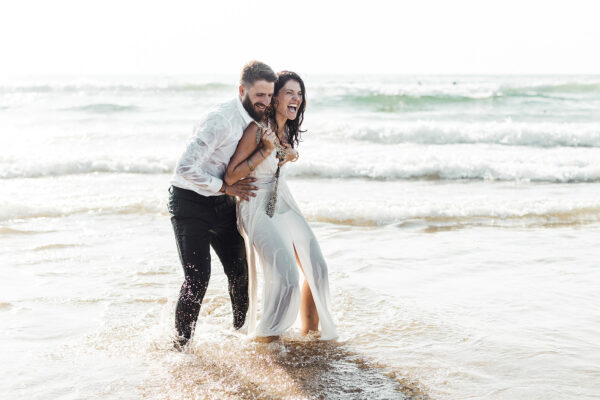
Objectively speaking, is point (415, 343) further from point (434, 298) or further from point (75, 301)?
point (75, 301)

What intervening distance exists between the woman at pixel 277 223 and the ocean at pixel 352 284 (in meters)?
0.23

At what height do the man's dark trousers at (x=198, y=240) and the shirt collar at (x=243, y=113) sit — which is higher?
the shirt collar at (x=243, y=113)

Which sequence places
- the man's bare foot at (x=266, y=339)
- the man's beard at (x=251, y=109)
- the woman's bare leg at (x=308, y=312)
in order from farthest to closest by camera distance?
the woman's bare leg at (x=308, y=312), the man's bare foot at (x=266, y=339), the man's beard at (x=251, y=109)

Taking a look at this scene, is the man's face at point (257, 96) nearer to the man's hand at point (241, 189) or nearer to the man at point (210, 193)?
the man at point (210, 193)

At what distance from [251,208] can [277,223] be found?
7.9 inches

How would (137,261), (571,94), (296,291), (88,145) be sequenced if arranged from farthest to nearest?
(571,94)
(88,145)
(137,261)
(296,291)

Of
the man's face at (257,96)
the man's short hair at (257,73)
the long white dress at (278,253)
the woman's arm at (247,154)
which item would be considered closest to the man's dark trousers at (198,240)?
the long white dress at (278,253)

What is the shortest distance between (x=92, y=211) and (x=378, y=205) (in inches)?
160

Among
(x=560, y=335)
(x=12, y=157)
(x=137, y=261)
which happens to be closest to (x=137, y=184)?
(x=12, y=157)

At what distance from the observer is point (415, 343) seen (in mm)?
4242

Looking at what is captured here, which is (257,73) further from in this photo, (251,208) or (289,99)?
(251,208)

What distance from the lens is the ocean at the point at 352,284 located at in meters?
3.70

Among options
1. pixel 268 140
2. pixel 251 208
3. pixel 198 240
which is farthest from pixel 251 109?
pixel 198 240

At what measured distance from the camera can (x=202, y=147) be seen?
356 centimetres
